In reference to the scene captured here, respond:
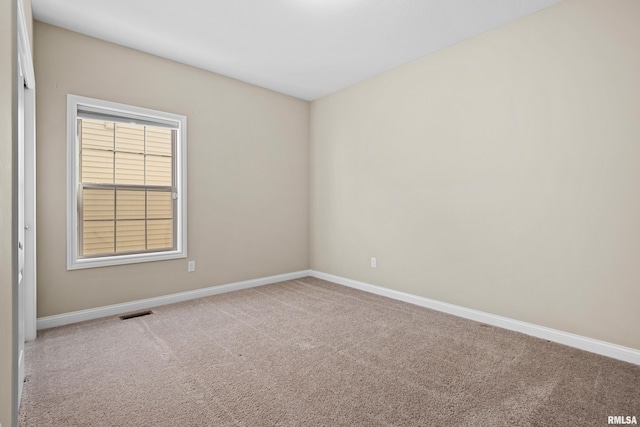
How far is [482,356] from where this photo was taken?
236 centimetres

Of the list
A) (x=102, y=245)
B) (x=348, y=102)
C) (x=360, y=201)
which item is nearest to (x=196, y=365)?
(x=102, y=245)

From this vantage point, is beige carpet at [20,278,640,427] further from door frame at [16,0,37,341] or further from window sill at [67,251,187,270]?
window sill at [67,251,187,270]

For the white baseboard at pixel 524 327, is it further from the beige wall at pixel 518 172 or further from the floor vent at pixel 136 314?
the floor vent at pixel 136 314

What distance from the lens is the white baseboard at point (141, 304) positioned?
2.93 meters

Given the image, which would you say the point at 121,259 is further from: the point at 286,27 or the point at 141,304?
the point at 286,27

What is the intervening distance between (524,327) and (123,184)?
4.09 m

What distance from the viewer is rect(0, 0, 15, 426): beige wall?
1.06m

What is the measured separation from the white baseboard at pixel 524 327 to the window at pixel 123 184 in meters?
2.54

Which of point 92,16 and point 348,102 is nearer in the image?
point 92,16

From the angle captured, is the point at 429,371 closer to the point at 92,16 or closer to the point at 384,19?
the point at 384,19

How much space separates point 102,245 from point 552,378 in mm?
3972
